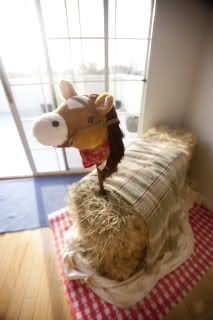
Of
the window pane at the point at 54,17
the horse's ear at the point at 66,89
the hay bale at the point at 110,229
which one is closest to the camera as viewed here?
the horse's ear at the point at 66,89

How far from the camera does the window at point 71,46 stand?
1.28 m

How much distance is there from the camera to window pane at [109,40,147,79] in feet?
4.92

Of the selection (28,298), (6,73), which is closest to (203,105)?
(6,73)

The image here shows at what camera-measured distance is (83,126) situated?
0.69m

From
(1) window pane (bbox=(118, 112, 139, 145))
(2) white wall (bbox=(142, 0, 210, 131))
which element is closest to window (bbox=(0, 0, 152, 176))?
(2) white wall (bbox=(142, 0, 210, 131))

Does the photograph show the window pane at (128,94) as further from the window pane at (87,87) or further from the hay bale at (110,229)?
the hay bale at (110,229)

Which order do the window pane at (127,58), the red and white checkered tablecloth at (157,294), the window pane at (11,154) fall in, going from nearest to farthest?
the red and white checkered tablecloth at (157,294), the window pane at (127,58), the window pane at (11,154)

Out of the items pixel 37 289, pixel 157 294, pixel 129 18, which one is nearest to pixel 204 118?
pixel 129 18

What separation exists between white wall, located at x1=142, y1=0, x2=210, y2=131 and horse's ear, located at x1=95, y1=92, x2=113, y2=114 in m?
1.06

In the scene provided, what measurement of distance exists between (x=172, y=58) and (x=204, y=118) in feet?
1.99

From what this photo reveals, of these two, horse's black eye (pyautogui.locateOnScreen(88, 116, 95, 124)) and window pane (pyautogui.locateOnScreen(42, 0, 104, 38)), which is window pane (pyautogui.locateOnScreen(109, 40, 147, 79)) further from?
horse's black eye (pyautogui.locateOnScreen(88, 116, 95, 124))

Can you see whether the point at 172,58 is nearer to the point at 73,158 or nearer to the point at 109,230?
the point at 73,158

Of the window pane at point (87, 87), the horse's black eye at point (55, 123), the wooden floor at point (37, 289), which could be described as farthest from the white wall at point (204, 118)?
the horse's black eye at point (55, 123)

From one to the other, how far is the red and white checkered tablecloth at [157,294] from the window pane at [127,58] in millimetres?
1594
